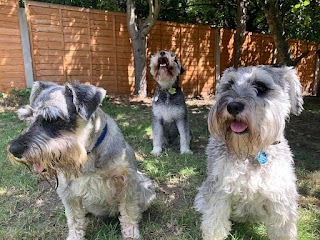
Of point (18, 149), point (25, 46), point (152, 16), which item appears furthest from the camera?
point (152, 16)

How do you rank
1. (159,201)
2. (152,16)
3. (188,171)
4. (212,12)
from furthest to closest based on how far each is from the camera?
1. (212,12)
2. (152,16)
3. (188,171)
4. (159,201)

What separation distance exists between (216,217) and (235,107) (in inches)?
41.2

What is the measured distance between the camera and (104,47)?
10719 millimetres

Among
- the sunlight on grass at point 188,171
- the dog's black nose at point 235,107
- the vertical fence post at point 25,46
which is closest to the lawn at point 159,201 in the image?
the sunlight on grass at point 188,171

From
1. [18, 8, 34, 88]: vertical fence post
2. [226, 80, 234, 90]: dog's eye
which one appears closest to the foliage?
[18, 8, 34, 88]: vertical fence post

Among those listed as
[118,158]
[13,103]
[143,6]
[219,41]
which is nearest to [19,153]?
[118,158]

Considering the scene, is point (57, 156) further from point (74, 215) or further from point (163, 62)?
point (163, 62)

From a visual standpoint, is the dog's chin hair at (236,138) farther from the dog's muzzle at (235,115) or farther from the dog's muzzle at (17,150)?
the dog's muzzle at (17,150)

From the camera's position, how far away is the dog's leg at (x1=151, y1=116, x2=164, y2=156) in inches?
209

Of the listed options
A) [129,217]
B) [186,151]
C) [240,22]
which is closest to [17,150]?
[129,217]

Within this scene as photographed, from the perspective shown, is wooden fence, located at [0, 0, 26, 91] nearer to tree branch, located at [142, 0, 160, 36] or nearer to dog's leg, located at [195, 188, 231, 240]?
tree branch, located at [142, 0, 160, 36]

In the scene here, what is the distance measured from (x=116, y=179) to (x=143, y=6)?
34.3ft

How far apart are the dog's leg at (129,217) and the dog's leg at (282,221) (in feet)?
4.07

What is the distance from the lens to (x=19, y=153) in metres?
2.16
